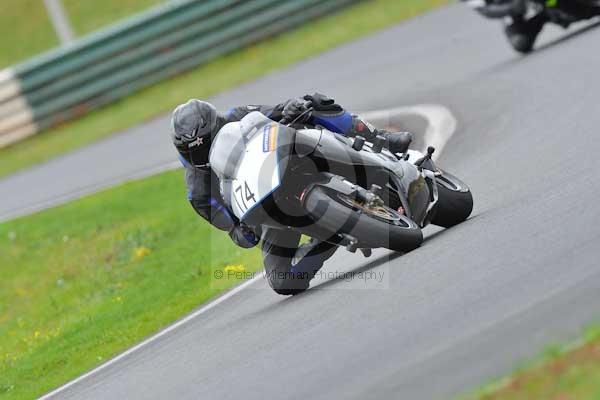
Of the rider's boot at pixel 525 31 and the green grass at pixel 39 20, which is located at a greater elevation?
the rider's boot at pixel 525 31

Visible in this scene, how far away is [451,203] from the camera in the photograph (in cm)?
836

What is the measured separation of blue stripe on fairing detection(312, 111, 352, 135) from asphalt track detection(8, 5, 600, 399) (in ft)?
2.80

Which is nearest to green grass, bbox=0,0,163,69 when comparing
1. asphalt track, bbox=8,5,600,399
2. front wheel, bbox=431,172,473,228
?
asphalt track, bbox=8,5,600,399

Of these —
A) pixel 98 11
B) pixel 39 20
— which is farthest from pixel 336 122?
pixel 39 20

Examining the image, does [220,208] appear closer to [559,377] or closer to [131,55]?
[559,377]

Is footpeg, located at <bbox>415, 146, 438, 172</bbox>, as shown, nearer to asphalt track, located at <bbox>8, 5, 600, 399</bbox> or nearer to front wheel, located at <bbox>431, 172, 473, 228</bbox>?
front wheel, located at <bbox>431, 172, 473, 228</bbox>

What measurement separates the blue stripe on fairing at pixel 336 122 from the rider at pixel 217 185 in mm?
17

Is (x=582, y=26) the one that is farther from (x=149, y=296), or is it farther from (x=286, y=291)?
(x=286, y=291)

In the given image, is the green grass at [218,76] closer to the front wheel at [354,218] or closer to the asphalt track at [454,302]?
the asphalt track at [454,302]

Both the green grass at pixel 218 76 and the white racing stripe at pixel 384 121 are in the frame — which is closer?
the white racing stripe at pixel 384 121

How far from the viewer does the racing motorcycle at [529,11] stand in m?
14.3

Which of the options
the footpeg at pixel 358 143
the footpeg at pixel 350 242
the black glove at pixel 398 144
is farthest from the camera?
the black glove at pixel 398 144

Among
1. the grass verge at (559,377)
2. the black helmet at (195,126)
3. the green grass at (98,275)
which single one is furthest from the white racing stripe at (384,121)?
the grass verge at (559,377)

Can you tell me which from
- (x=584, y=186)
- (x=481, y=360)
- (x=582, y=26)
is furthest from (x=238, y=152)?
(x=582, y=26)
